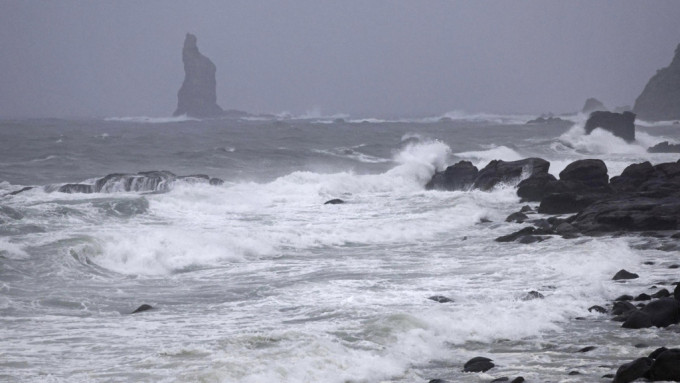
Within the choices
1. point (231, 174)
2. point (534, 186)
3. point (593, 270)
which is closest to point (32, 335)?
point (593, 270)

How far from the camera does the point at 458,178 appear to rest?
105ft

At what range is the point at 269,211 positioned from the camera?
1069 inches

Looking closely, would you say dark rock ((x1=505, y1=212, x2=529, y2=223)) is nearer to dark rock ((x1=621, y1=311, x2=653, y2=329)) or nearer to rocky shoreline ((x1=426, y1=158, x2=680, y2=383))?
rocky shoreline ((x1=426, y1=158, x2=680, y2=383))

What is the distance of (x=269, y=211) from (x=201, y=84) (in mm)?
97980

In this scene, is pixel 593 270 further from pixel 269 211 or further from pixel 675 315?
pixel 269 211

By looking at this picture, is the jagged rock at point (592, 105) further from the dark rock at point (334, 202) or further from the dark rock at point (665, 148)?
the dark rock at point (334, 202)

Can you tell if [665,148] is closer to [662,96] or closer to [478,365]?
[478,365]

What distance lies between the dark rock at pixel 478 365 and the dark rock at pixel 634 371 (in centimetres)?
164

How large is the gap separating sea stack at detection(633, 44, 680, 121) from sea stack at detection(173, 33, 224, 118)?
64.5 meters

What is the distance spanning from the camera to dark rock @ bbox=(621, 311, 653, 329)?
37.8 ft

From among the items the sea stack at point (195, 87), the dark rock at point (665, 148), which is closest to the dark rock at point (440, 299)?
the dark rock at point (665, 148)

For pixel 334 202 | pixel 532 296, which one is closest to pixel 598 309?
pixel 532 296

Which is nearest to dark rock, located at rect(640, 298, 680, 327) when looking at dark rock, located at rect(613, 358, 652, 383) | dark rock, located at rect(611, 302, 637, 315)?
dark rock, located at rect(611, 302, 637, 315)

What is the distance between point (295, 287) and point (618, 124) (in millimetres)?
44274
